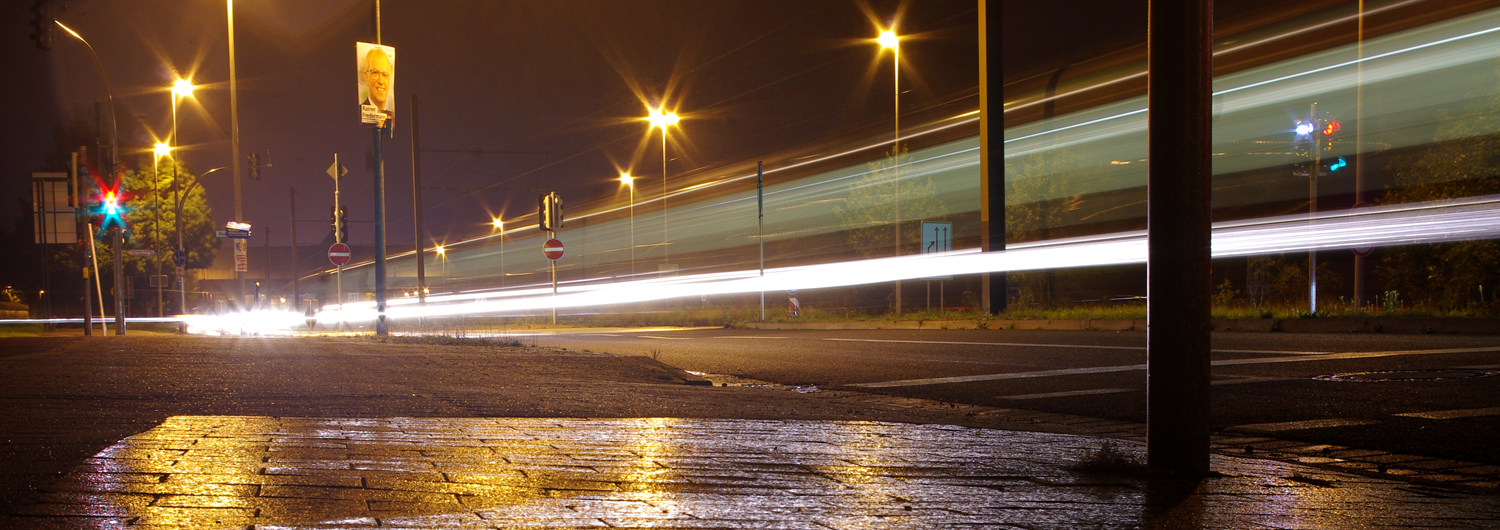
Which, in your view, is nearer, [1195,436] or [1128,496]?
[1128,496]

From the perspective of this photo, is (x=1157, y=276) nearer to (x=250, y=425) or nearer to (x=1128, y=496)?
(x=1128, y=496)

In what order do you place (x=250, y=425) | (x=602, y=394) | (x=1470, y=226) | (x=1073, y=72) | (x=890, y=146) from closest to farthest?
(x=250, y=425), (x=602, y=394), (x=1470, y=226), (x=1073, y=72), (x=890, y=146)

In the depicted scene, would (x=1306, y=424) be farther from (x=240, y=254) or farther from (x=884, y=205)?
(x=884, y=205)

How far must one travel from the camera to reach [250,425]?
218 inches

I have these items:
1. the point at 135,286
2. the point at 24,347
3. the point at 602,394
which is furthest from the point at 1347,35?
the point at 135,286

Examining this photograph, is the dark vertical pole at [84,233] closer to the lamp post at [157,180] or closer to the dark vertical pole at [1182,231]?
the lamp post at [157,180]

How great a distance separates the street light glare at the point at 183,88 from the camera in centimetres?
3547

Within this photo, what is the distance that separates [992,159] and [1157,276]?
18379 mm

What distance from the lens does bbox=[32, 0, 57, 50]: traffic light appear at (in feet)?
63.6

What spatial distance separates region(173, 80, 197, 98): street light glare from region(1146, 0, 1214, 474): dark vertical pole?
39.0m

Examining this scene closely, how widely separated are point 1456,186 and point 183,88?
1548 inches

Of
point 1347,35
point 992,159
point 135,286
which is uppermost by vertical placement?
point 1347,35

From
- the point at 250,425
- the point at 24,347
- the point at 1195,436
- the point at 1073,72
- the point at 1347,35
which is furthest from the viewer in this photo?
the point at 1073,72

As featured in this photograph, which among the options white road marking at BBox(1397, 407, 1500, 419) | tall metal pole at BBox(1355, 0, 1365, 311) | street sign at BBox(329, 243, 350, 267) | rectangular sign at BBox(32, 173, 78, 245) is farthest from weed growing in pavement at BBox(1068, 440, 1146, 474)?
rectangular sign at BBox(32, 173, 78, 245)
